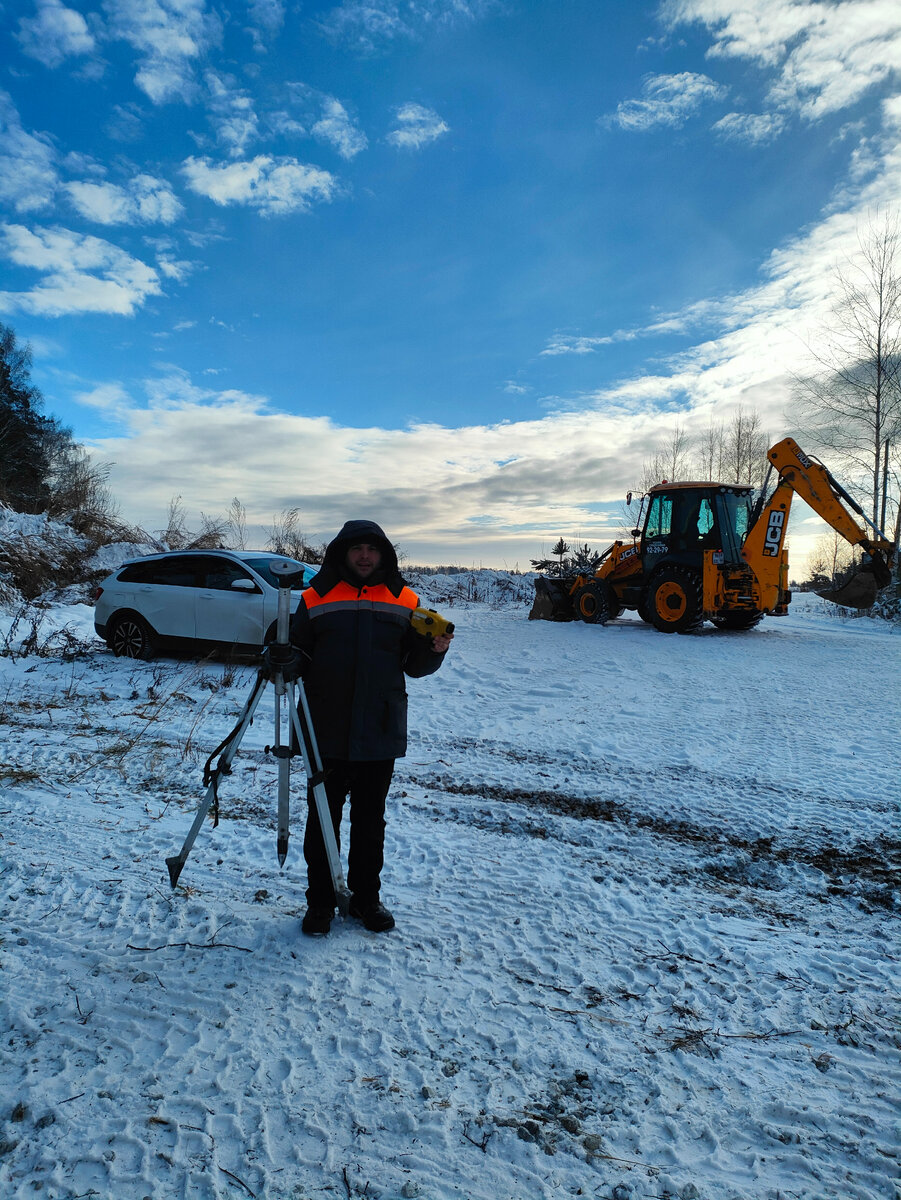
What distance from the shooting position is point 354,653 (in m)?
3.03

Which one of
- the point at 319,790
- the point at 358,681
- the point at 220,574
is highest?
the point at 220,574

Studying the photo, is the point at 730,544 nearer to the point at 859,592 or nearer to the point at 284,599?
the point at 859,592

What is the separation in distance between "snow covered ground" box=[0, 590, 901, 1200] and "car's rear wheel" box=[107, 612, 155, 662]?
144 inches

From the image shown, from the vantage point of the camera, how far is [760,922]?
333 cm

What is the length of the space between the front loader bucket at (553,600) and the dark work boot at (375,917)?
12.5 meters

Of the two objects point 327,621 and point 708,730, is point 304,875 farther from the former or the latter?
point 708,730

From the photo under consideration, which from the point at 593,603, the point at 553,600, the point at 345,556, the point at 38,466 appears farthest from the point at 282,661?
the point at 38,466

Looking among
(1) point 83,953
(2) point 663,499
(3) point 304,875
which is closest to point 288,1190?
(1) point 83,953

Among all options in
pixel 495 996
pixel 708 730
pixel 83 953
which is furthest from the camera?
pixel 708 730

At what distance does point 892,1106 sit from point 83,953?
10.3 feet

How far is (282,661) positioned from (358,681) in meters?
0.35

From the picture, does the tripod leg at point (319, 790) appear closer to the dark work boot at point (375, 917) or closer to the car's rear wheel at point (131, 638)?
the dark work boot at point (375, 917)

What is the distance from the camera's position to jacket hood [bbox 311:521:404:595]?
305 centimetres

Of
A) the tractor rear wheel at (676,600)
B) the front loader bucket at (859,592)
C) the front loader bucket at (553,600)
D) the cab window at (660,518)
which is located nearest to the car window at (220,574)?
the front loader bucket at (553,600)
